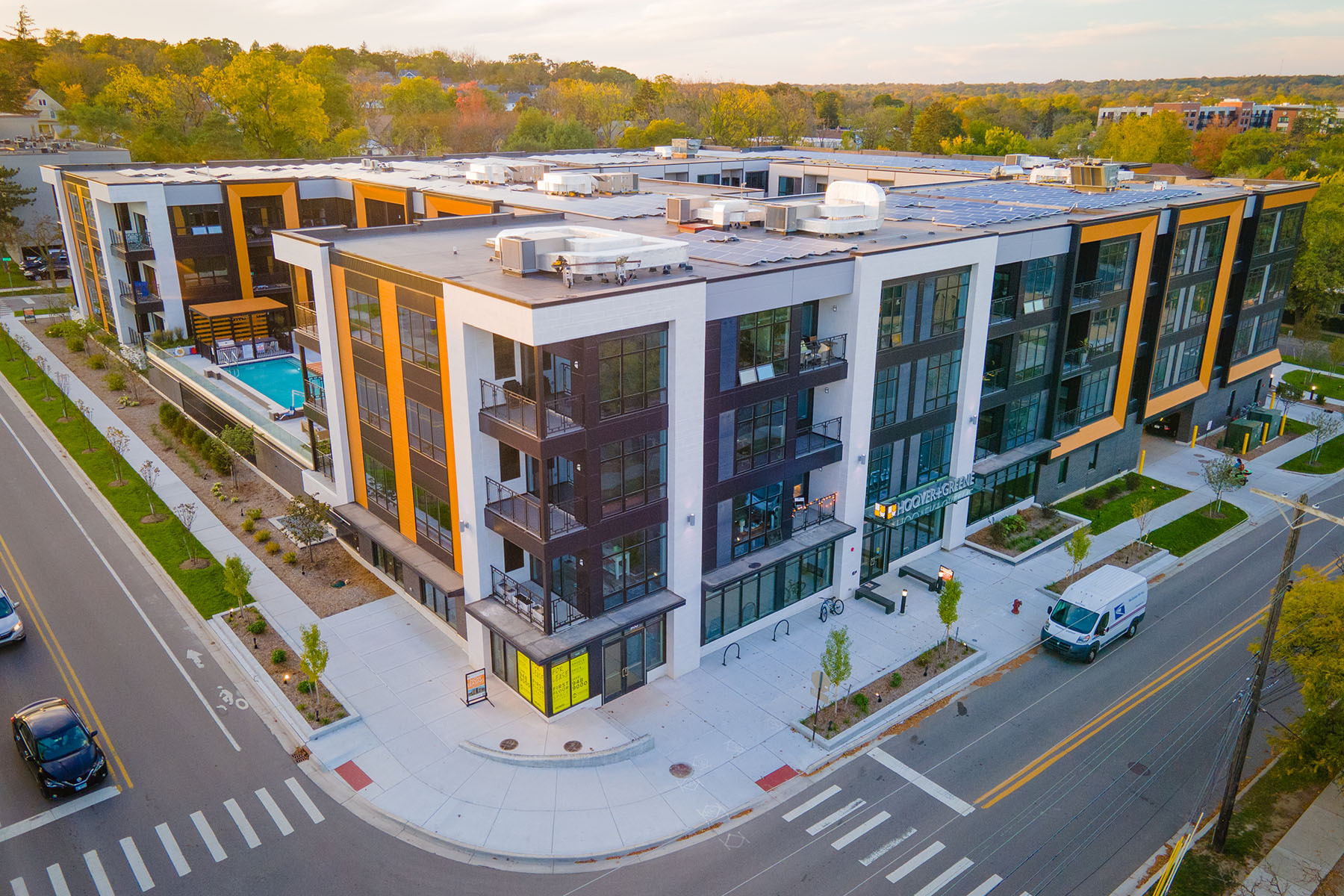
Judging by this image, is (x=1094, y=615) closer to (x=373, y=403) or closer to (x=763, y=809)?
(x=763, y=809)

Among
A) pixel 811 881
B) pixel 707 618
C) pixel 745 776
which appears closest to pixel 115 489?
pixel 707 618

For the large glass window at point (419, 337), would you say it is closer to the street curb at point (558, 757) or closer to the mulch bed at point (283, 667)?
the mulch bed at point (283, 667)

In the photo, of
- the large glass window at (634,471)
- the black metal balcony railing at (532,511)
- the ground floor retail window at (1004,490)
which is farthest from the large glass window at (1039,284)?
the black metal balcony railing at (532,511)

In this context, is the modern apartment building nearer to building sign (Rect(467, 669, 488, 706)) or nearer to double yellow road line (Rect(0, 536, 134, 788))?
building sign (Rect(467, 669, 488, 706))

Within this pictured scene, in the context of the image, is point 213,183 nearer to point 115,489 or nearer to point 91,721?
point 115,489

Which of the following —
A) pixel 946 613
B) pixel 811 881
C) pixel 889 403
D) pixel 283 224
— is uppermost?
pixel 283 224

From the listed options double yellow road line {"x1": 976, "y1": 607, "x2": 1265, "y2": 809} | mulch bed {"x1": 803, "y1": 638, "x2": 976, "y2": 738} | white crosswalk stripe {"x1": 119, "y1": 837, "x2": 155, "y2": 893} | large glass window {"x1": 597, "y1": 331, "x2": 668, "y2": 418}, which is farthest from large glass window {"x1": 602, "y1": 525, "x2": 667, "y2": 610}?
white crosswalk stripe {"x1": 119, "y1": 837, "x2": 155, "y2": 893}
